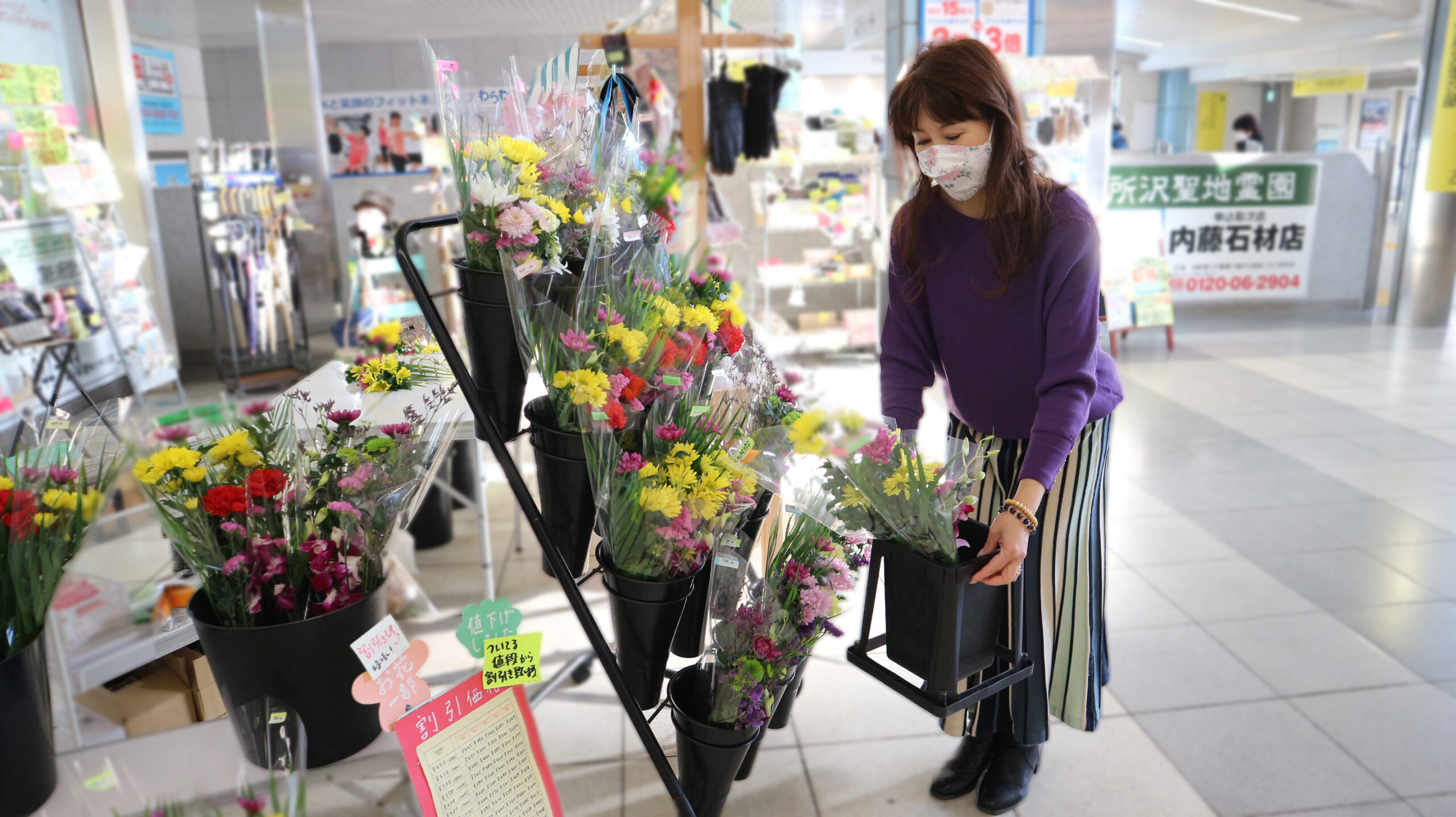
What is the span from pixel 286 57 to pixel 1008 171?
6.46 metres

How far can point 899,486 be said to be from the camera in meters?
1.10

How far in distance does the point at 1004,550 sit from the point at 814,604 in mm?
274

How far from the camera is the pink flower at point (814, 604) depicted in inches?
46.1

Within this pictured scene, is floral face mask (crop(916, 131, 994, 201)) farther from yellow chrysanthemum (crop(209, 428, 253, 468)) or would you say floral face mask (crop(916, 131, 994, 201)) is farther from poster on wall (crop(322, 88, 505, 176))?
poster on wall (crop(322, 88, 505, 176))

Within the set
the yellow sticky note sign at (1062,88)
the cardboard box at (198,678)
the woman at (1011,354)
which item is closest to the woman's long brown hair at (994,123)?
the woman at (1011,354)

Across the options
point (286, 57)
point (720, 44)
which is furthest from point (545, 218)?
point (286, 57)

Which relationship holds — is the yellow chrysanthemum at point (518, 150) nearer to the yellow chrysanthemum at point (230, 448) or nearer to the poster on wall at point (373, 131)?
the yellow chrysanthemum at point (230, 448)

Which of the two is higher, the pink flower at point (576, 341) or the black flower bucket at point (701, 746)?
the pink flower at point (576, 341)

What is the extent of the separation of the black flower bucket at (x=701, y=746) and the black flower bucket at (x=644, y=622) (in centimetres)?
4

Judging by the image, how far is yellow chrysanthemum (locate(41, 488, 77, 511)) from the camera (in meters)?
0.95

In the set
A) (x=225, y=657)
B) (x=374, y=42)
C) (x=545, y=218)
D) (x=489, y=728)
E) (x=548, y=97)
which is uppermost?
(x=374, y=42)

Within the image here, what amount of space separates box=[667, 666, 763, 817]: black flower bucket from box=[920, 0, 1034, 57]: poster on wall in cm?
428

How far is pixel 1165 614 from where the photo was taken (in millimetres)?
2910

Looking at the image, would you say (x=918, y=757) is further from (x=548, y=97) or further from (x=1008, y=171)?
(x=548, y=97)
